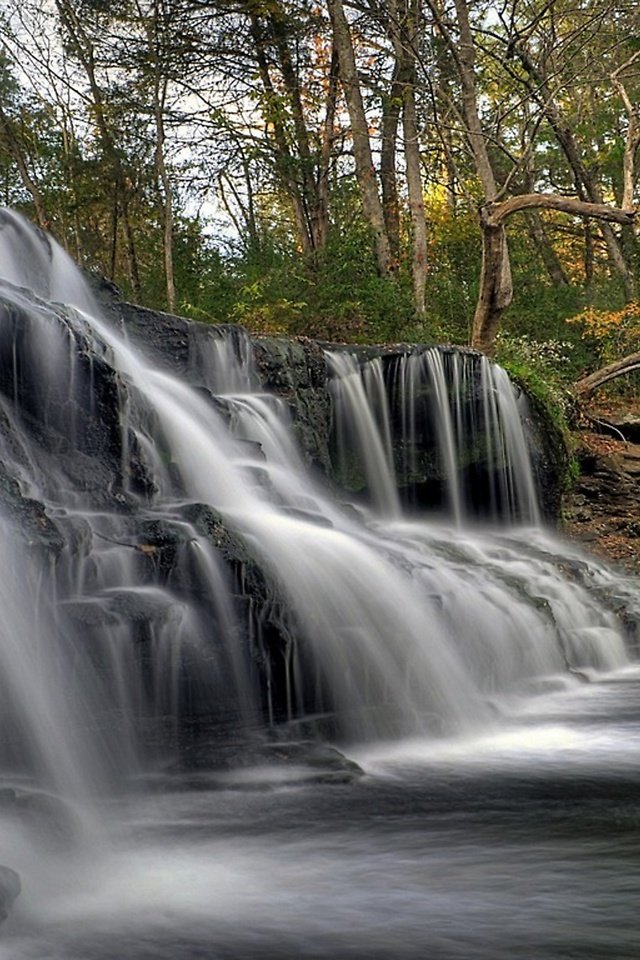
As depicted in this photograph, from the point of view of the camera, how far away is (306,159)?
17125 mm

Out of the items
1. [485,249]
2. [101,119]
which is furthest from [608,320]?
[101,119]

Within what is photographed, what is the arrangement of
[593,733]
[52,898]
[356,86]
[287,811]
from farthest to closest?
[356,86] < [593,733] < [287,811] < [52,898]

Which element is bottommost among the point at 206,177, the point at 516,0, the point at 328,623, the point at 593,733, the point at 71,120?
the point at 593,733

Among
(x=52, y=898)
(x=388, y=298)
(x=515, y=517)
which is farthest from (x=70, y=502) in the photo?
(x=388, y=298)

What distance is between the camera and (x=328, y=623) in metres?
5.70

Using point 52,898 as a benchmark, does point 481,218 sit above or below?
above

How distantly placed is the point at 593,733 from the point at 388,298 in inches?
398

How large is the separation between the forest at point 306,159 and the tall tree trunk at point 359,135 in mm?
37

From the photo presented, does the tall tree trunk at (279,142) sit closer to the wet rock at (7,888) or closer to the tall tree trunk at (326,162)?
the tall tree trunk at (326,162)

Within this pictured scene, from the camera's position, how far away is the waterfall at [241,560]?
15.4ft

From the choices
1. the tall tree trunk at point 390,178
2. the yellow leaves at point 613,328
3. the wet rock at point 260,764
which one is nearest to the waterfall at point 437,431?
the yellow leaves at point 613,328

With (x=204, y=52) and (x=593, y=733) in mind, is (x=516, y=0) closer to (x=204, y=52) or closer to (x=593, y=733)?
(x=204, y=52)

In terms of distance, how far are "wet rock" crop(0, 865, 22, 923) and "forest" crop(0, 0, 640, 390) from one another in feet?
38.8

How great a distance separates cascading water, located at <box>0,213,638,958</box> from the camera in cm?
451
